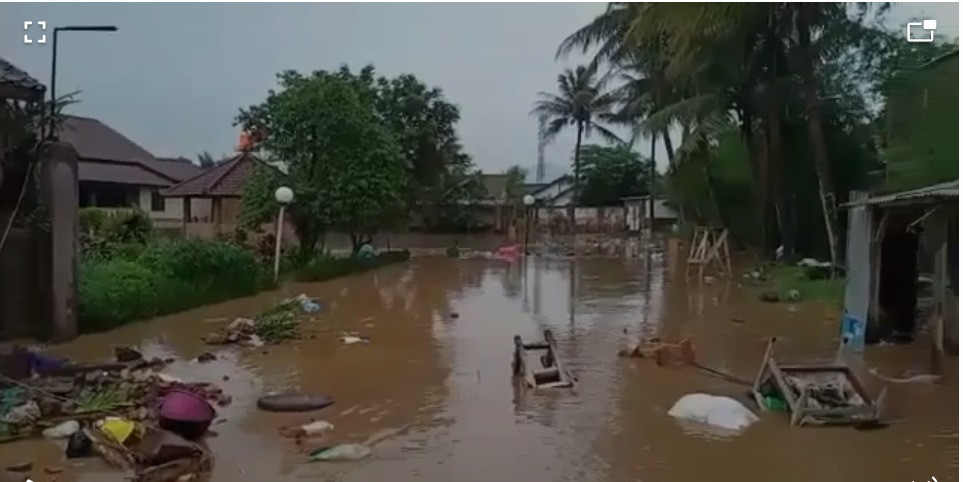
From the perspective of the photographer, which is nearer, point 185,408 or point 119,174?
point 185,408

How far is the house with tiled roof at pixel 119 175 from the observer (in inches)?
983

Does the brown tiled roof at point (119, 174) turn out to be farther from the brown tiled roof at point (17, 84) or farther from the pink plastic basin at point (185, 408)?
the pink plastic basin at point (185, 408)

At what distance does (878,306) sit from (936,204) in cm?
210

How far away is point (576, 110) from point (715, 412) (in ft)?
122

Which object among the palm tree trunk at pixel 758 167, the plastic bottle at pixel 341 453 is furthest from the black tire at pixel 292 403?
the palm tree trunk at pixel 758 167

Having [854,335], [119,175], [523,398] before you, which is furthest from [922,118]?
[119,175]

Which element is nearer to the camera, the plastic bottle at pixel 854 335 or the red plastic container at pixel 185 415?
the red plastic container at pixel 185 415

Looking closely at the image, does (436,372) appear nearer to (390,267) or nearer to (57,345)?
(57,345)

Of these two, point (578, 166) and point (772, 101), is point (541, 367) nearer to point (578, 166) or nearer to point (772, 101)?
point (772, 101)

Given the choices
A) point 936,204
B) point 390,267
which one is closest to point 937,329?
point 936,204

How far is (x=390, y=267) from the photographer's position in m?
22.8

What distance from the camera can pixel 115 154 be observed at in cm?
2698

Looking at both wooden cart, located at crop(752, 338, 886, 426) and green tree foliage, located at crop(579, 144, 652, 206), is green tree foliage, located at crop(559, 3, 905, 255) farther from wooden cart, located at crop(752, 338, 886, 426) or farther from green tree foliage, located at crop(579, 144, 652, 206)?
green tree foliage, located at crop(579, 144, 652, 206)

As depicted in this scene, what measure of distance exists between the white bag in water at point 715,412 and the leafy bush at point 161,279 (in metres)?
6.82
